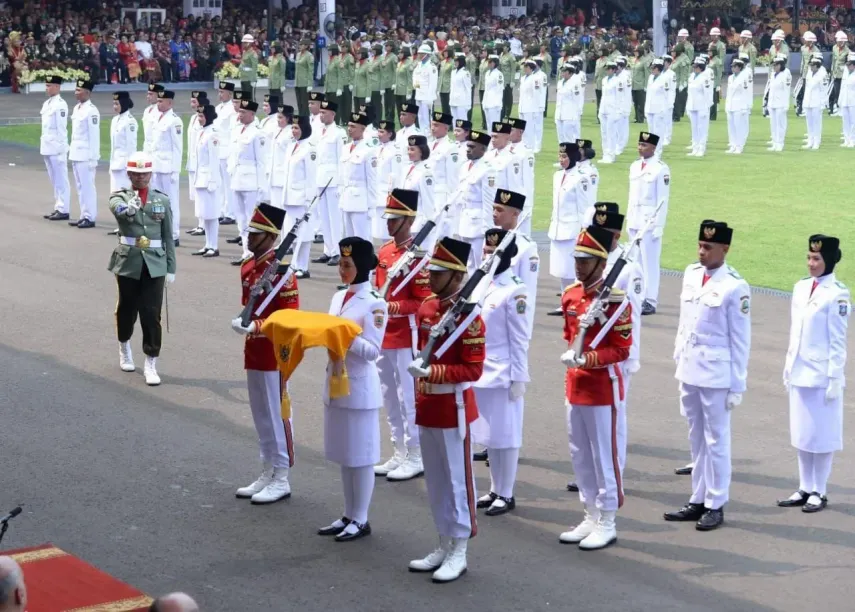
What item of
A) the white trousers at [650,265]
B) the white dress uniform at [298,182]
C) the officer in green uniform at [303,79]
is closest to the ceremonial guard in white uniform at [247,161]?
the white dress uniform at [298,182]

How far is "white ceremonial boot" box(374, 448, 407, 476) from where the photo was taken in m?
9.32

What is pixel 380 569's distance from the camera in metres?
7.66

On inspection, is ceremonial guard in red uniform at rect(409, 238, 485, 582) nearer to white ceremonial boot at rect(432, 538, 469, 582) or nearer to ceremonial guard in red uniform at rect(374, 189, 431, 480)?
white ceremonial boot at rect(432, 538, 469, 582)

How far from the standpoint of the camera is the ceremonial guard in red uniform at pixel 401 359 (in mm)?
9289

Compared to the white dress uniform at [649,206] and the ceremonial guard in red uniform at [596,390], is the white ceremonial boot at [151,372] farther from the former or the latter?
the white dress uniform at [649,206]

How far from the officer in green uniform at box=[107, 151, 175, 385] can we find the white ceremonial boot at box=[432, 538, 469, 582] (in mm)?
4452

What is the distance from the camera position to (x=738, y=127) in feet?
87.6

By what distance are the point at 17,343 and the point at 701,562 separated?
23.2 ft

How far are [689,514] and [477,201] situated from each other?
667cm

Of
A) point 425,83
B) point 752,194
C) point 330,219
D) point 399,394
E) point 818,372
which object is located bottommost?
point 399,394

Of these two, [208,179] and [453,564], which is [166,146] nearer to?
[208,179]

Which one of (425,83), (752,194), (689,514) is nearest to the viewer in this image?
(689,514)

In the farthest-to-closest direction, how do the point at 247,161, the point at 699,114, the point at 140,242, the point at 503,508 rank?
the point at 699,114 → the point at 247,161 → the point at 140,242 → the point at 503,508

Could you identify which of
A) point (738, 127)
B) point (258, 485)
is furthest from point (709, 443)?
point (738, 127)
